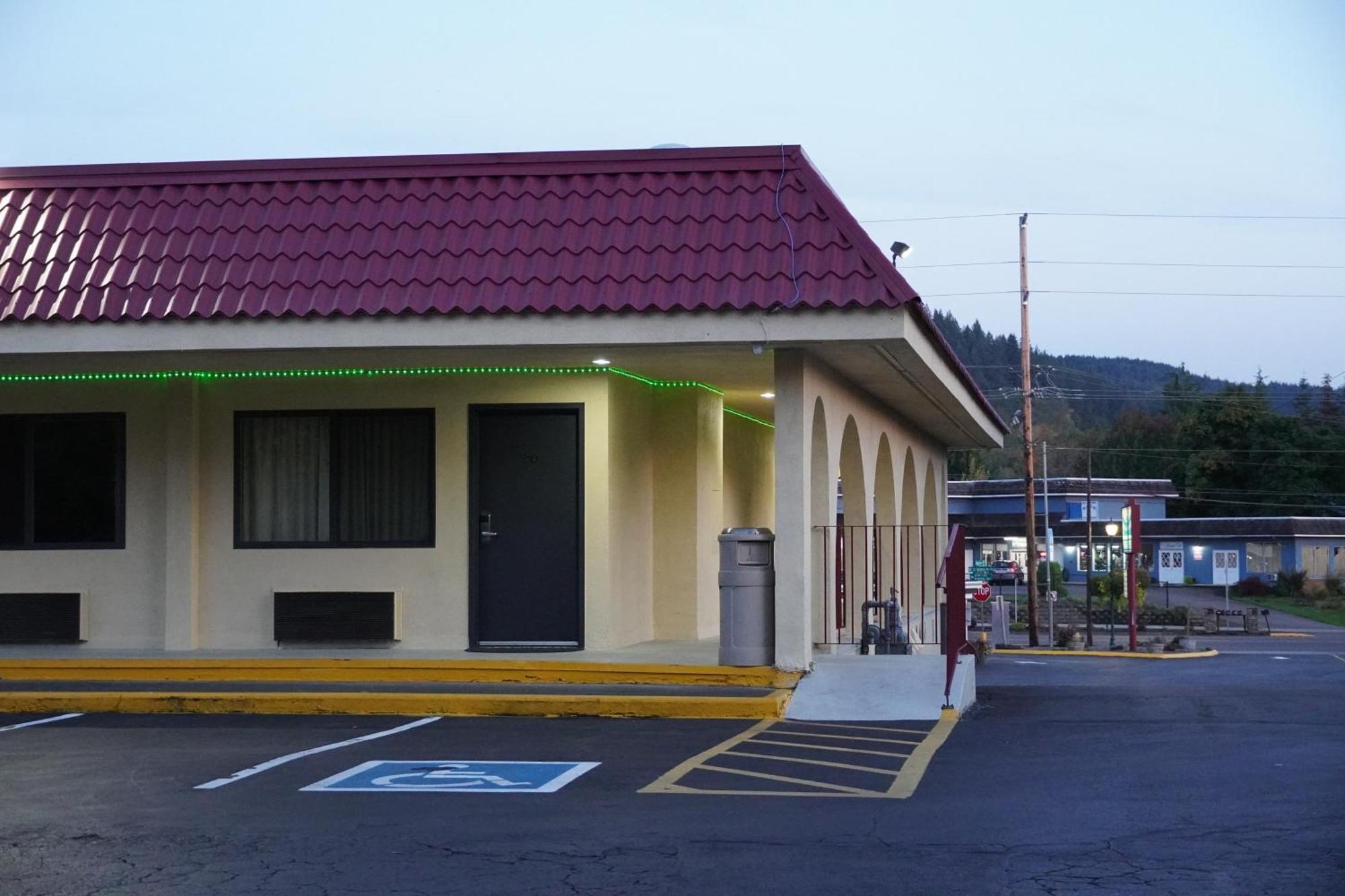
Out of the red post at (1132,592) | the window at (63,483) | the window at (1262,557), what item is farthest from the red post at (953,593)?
the window at (1262,557)

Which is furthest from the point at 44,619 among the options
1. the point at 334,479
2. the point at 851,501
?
the point at 851,501

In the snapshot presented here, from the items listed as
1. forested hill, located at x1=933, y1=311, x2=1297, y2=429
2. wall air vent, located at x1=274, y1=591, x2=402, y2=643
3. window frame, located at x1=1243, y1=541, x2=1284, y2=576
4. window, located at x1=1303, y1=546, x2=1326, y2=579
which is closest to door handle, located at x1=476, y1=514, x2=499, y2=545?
wall air vent, located at x1=274, y1=591, x2=402, y2=643

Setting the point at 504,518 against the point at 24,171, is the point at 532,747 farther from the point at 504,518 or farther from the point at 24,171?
the point at 24,171

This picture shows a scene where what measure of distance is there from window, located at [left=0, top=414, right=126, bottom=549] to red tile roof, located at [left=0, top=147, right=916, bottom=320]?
6.82 feet

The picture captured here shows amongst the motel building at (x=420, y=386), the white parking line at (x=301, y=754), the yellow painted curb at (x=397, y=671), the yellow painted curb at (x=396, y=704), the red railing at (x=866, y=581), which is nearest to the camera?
the white parking line at (x=301, y=754)

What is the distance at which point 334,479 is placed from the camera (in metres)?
15.0

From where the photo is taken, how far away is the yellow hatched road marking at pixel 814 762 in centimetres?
949

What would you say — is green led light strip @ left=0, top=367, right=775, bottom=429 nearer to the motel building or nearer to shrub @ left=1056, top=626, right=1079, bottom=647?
the motel building

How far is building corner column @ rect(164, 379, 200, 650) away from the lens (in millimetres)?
14727

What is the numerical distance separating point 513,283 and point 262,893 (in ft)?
24.3

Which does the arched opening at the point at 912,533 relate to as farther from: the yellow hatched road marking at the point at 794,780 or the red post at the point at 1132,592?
the yellow hatched road marking at the point at 794,780

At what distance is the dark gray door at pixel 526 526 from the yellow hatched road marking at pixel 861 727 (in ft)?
10.1

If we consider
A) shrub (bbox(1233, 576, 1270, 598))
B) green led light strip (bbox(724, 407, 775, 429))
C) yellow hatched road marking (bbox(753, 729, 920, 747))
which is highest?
green led light strip (bbox(724, 407, 775, 429))

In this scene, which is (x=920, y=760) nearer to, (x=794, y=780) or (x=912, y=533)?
(x=794, y=780)
